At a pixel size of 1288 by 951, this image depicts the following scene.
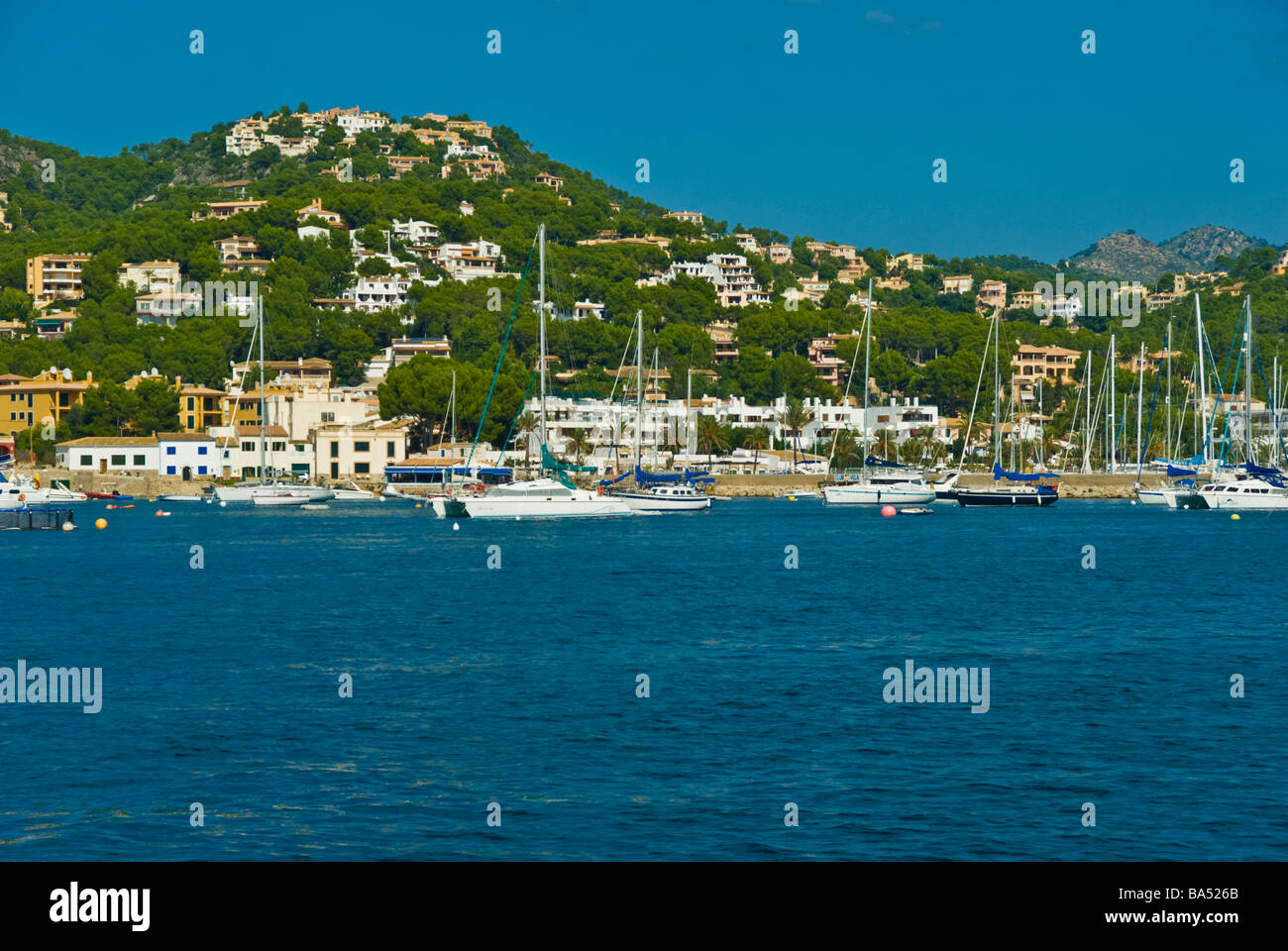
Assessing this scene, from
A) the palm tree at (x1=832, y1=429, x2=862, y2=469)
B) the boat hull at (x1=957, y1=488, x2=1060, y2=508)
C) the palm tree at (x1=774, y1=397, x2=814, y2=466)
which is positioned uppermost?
the palm tree at (x1=774, y1=397, x2=814, y2=466)

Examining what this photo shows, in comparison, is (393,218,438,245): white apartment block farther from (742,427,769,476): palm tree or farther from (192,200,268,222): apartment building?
(742,427,769,476): palm tree

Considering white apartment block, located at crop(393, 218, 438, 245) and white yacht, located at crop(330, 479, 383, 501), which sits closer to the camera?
white yacht, located at crop(330, 479, 383, 501)

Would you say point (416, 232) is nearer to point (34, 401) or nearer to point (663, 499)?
point (34, 401)

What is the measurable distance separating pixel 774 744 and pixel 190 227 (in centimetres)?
16866

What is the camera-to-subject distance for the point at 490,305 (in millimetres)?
132375

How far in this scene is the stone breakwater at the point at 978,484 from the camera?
310 ft

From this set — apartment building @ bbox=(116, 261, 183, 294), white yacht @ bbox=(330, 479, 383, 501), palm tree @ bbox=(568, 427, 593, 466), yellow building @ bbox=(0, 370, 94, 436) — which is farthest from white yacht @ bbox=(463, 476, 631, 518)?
apartment building @ bbox=(116, 261, 183, 294)

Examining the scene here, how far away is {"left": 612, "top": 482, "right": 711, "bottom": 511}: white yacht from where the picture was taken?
67938 mm

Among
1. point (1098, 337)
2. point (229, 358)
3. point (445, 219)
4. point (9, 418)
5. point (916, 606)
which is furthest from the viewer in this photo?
point (445, 219)

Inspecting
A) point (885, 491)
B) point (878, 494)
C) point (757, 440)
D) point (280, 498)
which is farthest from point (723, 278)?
point (885, 491)

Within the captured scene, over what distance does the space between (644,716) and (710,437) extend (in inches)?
3821

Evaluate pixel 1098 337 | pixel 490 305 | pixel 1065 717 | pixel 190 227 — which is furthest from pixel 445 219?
pixel 1065 717

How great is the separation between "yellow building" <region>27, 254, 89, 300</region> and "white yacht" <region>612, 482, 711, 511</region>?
106660 millimetres
